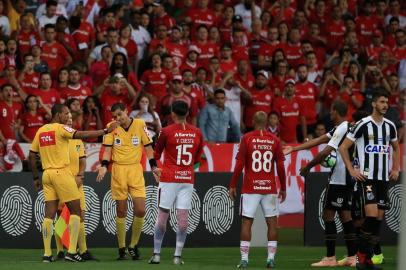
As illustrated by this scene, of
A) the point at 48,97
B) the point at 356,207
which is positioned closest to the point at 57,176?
the point at 356,207

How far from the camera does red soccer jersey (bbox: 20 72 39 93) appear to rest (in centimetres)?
2169

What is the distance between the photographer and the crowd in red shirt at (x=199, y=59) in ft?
71.3

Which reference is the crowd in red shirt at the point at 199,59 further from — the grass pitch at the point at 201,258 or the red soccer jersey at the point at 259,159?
the red soccer jersey at the point at 259,159

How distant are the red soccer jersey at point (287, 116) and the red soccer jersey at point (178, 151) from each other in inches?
344

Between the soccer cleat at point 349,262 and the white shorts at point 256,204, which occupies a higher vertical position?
the white shorts at point 256,204

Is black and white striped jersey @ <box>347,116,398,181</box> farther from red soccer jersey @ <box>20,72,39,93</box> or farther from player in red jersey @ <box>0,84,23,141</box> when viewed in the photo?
red soccer jersey @ <box>20,72,39,93</box>

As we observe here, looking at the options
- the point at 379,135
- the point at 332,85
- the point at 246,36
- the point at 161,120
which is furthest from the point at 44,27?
the point at 379,135

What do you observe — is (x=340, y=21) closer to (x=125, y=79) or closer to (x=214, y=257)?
(x=125, y=79)

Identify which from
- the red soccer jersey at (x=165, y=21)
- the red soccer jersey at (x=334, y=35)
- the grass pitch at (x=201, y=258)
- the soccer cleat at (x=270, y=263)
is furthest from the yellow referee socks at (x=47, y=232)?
the red soccer jersey at (x=334, y=35)

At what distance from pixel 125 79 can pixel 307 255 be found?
683 cm

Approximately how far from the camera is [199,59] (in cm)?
2434

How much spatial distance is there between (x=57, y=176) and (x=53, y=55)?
8.34 m

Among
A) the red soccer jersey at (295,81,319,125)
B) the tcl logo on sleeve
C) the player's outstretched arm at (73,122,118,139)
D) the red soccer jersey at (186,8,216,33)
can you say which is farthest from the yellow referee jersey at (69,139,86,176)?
the red soccer jersey at (186,8,216,33)

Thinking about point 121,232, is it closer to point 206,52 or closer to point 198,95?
point 198,95
